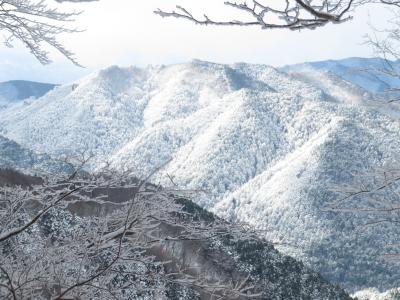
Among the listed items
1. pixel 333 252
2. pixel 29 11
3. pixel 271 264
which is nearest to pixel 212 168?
pixel 333 252

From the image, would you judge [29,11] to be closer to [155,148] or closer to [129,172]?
[129,172]

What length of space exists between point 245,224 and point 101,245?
4.40ft

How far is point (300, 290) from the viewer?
4019cm

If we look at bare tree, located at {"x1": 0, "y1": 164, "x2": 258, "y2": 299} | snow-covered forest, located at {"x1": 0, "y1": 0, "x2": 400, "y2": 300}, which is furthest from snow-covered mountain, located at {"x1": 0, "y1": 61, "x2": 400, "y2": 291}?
bare tree, located at {"x1": 0, "y1": 164, "x2": 258, "y2": 299}

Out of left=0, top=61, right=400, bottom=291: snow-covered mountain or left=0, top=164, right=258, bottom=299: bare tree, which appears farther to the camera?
left=0, top=61, right=400, bottom=291: snow-covered mountain

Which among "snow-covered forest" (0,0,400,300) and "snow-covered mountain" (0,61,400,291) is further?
"snow-covered mountain" (0,61,400,291)

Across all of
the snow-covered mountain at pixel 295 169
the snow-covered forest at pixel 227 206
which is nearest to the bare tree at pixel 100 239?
the snow-covered forest at pixel 227 206

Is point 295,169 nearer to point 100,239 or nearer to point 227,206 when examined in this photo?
point 227,206

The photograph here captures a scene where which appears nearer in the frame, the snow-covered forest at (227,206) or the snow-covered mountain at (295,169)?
the snow-covered forest at (227,206)

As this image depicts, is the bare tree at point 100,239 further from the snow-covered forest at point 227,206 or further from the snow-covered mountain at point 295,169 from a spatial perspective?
the snow-covered mountain at point 295,169

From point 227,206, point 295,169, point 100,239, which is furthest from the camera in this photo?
point 227,206

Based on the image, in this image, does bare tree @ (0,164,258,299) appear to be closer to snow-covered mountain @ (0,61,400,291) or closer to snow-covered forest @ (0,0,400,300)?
snow-covered forest @ (0,0,400,300)

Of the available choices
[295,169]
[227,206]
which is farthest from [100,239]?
[227,206]

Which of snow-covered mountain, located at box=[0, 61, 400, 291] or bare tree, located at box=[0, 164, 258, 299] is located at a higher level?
bare tree, located at box=[0, 164, 258, 299]
